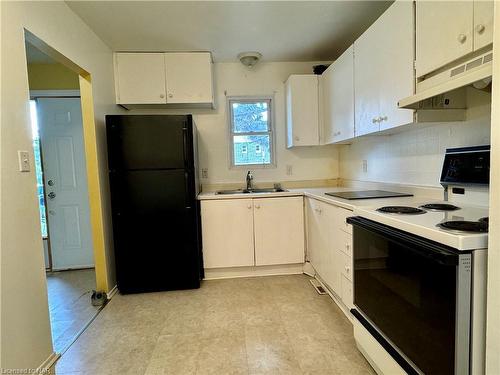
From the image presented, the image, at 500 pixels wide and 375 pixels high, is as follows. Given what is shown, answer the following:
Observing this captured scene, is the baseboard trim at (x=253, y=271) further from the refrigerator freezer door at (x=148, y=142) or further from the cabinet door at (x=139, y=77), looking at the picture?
the cabinet door at (x=139, y=77)

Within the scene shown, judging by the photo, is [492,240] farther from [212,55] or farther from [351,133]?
[212,55]

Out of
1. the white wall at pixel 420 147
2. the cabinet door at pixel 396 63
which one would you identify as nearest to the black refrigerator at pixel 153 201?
the cabinet door at pixel 396 63

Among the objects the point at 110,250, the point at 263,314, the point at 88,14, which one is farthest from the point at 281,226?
the point at 88,14

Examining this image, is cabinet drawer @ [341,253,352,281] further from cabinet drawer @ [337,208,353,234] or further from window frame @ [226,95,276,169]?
window frame @ [226,95,276,169]

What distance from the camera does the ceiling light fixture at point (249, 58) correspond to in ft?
9.81

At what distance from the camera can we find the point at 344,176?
3.34 meters

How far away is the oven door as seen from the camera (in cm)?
93

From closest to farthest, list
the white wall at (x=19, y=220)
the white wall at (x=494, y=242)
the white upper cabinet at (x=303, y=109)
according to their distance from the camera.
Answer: the white wall at (x=494, y=242)
the white wall at (x=19, y=220)
the white upper cabinet at (x=303, y=109)

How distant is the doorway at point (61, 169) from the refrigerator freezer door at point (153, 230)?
85cm

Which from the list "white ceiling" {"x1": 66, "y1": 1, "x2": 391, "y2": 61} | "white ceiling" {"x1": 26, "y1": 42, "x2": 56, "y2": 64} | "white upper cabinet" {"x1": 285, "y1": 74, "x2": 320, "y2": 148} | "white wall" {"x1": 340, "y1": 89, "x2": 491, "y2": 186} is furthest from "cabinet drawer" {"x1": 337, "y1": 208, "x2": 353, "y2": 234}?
"white ceiling" {"x1": 26, "y1": 42, "x2": 56, "y2": 64}

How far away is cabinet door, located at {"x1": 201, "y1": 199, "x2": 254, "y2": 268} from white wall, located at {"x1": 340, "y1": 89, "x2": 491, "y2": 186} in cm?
125

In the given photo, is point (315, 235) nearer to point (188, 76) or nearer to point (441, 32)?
point (441, 32)

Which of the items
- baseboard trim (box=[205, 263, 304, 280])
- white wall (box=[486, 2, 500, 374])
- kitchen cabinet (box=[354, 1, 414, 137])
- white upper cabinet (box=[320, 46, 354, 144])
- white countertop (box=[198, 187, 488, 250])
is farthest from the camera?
baseboard trim (box=[205, 263, 304, 280])

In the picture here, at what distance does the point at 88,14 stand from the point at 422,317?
293cm
